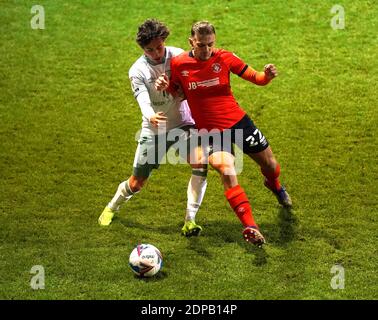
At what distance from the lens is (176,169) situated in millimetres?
9125

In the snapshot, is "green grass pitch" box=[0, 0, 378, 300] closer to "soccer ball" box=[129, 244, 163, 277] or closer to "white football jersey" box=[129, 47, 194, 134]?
"soccer ball" box=[129, 244, 163, 277]

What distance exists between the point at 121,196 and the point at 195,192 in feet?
2.80

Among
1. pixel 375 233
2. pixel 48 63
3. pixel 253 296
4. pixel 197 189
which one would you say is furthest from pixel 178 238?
pixel 48 63

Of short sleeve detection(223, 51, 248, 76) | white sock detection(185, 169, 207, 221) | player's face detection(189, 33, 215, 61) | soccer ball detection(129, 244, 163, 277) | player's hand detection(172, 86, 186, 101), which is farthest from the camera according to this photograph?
white sock detection(185, 169, 207, 221)

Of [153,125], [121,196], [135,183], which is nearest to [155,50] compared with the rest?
[153,125]

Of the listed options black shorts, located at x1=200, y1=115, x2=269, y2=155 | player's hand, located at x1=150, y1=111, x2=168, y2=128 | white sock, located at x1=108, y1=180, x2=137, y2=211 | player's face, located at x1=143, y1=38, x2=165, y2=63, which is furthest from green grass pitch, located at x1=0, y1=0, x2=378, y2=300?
player's face, located at x1=143, y1=38, x2=165, y2=63

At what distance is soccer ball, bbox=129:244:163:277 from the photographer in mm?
6668

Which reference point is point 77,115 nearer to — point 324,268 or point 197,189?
point 197,189

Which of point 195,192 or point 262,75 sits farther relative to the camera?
point 195,192

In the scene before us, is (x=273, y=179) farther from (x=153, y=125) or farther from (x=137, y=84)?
(x=137, y=84)

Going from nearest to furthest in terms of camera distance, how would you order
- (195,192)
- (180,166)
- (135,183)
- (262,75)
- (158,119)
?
(158,119)
(262,75)
(195,192)
(135,183)
(180,166)

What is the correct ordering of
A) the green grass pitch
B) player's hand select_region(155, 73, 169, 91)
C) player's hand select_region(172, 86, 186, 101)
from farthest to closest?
1. player's hand select_region(172, 86, 186, 101)
2. player's hand select_region(155, 73, 169, 91)
3. the green grass pitch

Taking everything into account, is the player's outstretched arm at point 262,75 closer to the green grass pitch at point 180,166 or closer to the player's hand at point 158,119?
the player's hand at point 158,119

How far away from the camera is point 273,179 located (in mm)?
7875
